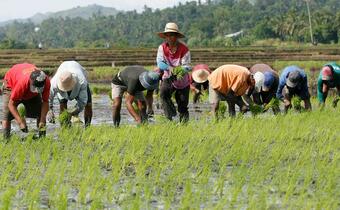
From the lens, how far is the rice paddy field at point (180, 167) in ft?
13.8

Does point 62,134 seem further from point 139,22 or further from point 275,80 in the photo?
point 139,22

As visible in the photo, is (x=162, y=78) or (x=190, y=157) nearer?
(x=190, y=157)

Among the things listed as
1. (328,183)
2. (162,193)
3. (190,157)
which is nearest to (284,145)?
(190,157)

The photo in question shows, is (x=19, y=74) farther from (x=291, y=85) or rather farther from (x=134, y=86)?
(x=291, y=85)

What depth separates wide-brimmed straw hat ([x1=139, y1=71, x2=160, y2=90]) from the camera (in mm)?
7336

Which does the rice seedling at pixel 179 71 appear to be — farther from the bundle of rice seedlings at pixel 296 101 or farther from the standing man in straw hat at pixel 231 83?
the bundle of rice seedlings at pixel 296 101

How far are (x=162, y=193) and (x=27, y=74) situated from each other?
2.43 metres

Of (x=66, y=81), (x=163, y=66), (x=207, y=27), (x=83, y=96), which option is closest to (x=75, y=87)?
(x=83, y=96)

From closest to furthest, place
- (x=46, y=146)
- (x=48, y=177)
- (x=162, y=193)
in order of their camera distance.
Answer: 1. (x=162, y=193)
2. (x=48, y=177)
3. (x=46, y=146)

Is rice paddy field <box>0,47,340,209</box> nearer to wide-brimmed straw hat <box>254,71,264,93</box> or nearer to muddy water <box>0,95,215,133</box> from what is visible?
wide-brimmed straw hat <box>254,71,264,93</box>

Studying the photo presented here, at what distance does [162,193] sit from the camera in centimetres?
448

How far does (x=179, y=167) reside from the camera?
17.1 ft

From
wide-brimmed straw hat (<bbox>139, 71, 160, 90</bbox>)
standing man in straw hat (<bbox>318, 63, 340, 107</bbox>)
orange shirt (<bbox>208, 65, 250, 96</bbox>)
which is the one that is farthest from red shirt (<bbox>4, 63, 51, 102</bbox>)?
standing man in straw hat (<bbox>318, 63, 340, 107</bbox>)

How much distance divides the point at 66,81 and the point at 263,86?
9.75 ft
